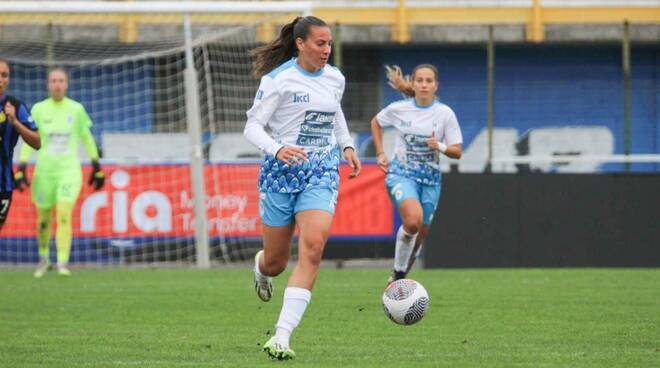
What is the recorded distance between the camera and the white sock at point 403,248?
43.7 feet

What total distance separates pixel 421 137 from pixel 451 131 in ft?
0.96

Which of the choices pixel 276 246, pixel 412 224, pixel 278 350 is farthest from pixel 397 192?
pixel 278 350

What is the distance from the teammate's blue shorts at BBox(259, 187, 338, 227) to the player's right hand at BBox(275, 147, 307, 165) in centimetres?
27

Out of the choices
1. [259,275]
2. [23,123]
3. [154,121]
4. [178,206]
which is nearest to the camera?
[259,275]

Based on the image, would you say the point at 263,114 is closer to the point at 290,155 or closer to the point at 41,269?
the point at 290,155

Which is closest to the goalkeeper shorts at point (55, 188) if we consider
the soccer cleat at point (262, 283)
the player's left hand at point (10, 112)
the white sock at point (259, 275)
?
the player's left hand at point (10, 112)

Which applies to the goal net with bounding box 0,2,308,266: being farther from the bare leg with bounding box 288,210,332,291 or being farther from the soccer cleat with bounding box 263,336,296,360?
the soccer cleat with bounding box 263,336,296,360

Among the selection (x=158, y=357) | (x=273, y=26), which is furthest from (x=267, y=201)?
(x=273, y=26)

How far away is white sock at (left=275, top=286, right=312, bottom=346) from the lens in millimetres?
7957

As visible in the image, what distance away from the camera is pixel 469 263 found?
707 inches

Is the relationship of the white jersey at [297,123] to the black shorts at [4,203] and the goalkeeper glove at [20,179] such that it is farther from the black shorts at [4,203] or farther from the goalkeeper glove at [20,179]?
the goalkeeper glove at [20,179]

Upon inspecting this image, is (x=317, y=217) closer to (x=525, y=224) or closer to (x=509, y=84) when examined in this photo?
(x=525, y=224)

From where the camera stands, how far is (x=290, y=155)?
26.7 feet

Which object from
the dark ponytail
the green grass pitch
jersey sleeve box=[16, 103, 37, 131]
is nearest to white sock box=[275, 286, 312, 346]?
the green grass pitch
